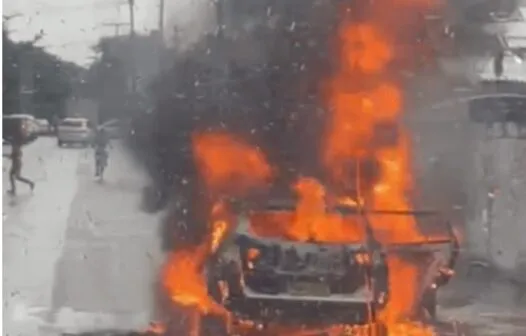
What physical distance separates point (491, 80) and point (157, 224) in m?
0.58

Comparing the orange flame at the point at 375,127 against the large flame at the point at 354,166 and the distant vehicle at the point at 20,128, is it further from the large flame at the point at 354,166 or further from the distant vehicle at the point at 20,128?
the distant vehicle at the point at 20,128

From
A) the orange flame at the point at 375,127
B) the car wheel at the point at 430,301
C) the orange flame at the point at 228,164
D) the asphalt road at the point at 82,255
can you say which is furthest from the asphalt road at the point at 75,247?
the car wheel at the point at 430,301

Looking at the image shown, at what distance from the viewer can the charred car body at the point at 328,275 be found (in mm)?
1302

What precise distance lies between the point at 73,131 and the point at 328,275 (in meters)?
0.47

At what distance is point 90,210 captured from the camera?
1.32m

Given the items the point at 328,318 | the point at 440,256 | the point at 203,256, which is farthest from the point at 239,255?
the point at 440,256

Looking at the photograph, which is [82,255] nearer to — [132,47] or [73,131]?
[73,131]

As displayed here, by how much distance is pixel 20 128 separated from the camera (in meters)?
1.33

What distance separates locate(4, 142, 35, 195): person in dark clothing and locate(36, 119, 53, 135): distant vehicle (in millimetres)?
43

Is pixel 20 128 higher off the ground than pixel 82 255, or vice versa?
pixel 20 128

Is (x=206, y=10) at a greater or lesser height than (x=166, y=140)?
greater

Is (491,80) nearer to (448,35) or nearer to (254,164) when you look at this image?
(448,35)

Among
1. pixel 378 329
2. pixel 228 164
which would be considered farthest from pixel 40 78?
pixel 378 329

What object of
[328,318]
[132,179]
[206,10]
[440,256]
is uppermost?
[206,10]
